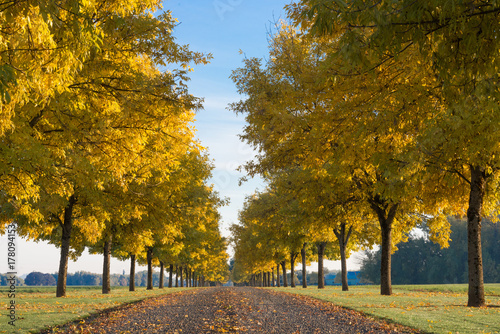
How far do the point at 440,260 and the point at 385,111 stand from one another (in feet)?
289

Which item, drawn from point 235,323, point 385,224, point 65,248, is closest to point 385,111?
point 235,323

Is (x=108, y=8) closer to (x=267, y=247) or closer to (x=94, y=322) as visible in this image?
(x=94, y=322)

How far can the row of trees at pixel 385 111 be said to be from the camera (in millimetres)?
4898

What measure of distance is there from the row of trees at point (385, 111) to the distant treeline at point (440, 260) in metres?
69.8

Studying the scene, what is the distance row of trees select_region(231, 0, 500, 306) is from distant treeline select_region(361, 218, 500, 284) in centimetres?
6980

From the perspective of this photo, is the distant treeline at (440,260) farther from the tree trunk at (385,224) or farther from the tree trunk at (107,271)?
the tree trunk at (107,271)

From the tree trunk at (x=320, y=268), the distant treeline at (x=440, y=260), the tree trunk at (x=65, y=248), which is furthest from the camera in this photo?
the distant treeline at (x=440, y=260)

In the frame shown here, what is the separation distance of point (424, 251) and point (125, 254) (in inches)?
3160

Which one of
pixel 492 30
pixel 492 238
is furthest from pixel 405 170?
pixel 492 238

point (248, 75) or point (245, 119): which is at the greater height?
point (248, 75)

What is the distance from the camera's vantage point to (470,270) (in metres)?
13.2

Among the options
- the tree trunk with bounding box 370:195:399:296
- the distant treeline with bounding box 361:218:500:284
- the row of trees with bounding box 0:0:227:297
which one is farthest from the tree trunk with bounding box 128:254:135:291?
the distant treeline with bounding box 361:218:500:284

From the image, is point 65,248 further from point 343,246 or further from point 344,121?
point 343,246

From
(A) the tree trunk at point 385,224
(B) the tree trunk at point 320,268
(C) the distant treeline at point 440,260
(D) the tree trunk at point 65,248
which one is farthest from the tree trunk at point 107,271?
(C) the distant treeline at point 440,260
